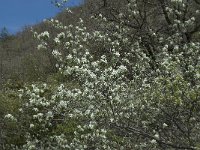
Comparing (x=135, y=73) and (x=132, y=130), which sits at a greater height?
(x=135, y=73)

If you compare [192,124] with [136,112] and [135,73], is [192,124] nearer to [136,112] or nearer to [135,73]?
[136,112]

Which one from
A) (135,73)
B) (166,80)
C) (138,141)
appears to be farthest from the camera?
(135,73)

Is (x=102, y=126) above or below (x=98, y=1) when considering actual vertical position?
below

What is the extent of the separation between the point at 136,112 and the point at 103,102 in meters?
1.49

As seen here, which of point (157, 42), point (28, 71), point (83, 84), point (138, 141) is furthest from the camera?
point (28, 71)

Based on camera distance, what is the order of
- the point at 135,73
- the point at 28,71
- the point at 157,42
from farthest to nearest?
the point at 28,71, the point at 157,42, the point at 135,73

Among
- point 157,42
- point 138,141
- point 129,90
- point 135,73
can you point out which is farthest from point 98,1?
point 138,141

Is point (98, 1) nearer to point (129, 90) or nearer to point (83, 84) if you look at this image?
point (129, 90)

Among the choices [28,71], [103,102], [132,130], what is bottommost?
[132,130]

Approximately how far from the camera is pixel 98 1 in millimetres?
17938

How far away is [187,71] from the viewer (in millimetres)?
10547

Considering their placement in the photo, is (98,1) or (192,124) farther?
(98,1)

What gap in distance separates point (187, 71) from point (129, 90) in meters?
1.23

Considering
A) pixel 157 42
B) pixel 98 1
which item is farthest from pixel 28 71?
pixel 157 42
